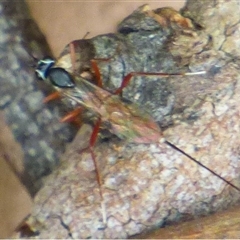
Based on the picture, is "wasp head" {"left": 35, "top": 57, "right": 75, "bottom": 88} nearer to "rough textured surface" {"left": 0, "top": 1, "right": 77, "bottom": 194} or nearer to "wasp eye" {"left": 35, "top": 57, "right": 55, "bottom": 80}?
"wasp eye" {"left": 35, "top": 57, "right": 55, "bottom": 80}

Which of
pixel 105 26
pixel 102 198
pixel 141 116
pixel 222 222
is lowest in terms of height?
pixel 222 222

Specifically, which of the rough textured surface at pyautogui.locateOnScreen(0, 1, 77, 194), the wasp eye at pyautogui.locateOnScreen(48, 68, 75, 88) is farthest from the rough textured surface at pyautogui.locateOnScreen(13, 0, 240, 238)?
the rough textured surface at pyautogui.locateOnScreen(0, 1, 77, 194)

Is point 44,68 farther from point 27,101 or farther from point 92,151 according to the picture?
point 92,151

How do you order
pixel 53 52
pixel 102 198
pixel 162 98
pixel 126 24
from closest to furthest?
pixel 102 198
pixel 162 98
pixel 126 24
pixel 53 52

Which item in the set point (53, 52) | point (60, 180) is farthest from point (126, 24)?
point (60, 180)

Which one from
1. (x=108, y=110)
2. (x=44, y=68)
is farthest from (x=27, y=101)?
(x=108, y=110)

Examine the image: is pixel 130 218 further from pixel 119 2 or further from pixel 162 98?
pixel 119 2

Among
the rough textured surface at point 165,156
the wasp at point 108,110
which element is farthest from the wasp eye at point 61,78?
the rough textured surface at point 165,156

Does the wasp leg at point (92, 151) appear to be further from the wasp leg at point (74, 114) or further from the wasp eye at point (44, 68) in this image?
the wasp eye at point (44, 68)
